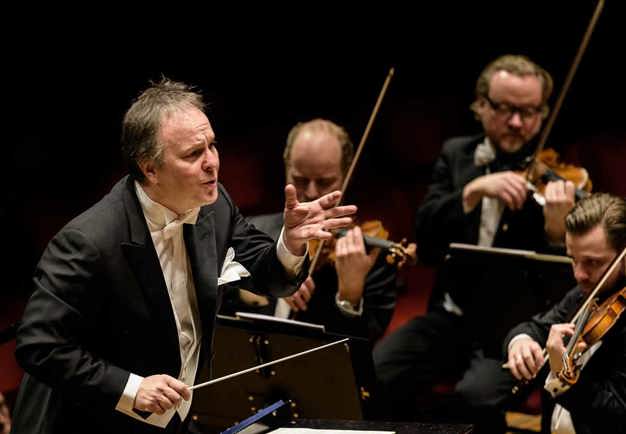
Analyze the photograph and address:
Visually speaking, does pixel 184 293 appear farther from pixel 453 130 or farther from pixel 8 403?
pixel 453 130

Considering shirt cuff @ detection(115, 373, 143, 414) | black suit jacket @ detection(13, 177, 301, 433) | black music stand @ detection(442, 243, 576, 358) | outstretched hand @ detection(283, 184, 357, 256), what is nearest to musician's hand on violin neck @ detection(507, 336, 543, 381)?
black music stand @ detection(442, 243, 576, 358)

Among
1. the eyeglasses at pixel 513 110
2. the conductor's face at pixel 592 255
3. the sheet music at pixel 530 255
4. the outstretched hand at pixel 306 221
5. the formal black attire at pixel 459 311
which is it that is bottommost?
the formal black attire at pixel 459 311

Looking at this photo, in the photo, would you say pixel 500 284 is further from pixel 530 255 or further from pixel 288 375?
pixel 288 375

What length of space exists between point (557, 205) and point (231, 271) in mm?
1214

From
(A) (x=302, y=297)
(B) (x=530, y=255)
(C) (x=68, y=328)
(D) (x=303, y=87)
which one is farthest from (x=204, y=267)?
(D) (x=303, y=87)

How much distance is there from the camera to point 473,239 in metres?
3.27

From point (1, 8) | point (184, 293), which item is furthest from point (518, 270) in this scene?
point (1, 8)

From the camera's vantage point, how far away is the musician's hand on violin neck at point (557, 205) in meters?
2.93

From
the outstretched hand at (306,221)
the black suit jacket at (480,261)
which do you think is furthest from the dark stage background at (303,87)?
the outstretched hand at (306,221)

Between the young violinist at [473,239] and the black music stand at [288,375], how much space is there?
802mm

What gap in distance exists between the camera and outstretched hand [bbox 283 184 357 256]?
203cm

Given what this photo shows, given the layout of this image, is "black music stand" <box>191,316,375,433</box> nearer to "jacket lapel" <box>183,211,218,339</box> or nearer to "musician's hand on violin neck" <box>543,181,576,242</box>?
"jacket lapel" <box>183,211,218,339</box>

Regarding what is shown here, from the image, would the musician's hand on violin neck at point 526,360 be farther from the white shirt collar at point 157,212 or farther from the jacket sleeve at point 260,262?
the white shirt collar at point 157,212

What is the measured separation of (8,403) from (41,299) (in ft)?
4.36
